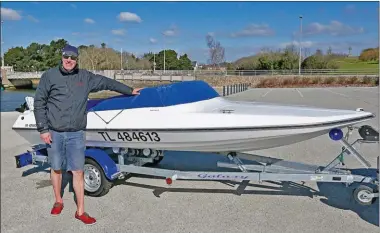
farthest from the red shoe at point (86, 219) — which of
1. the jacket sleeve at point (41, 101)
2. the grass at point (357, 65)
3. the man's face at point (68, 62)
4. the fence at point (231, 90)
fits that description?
the grass at point (357, 65)

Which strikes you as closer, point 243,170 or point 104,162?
point 243,170

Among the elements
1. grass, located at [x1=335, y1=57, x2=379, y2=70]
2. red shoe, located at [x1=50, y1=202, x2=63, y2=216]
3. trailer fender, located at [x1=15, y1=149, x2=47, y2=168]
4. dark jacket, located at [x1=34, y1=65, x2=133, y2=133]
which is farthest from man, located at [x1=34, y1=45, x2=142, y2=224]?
grass, located at [x1=335, y1=57, x2=379, y2=70]

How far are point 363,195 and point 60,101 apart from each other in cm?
360

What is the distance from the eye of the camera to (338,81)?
3928cm

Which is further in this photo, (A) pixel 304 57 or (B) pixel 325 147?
(A) pixel 304 57

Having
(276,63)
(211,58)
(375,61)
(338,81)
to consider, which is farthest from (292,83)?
(375,61)

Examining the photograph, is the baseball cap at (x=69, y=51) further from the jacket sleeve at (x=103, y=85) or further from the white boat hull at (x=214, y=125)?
the white boat hull at (x=214, y=125)

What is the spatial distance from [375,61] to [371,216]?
69.8m

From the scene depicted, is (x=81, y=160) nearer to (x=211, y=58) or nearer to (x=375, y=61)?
(x=211, y=58)

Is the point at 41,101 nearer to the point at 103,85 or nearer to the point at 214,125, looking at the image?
the point at 103,85

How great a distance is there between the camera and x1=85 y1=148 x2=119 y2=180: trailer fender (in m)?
4.59

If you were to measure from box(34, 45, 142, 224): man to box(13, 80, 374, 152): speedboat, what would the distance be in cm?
82

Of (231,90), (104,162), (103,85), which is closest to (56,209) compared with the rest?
(104,162)

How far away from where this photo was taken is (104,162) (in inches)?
183
